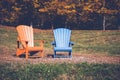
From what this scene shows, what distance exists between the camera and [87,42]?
1700cm

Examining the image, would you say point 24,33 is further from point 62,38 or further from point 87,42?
point 87,42

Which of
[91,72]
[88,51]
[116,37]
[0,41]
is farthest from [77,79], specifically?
[116,37]

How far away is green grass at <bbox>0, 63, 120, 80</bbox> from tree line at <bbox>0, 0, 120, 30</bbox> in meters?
12.8

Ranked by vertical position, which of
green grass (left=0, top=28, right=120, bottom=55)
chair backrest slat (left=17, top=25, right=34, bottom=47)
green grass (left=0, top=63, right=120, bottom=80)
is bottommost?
green grass (left=0, top=28, right=120, bottom=55)

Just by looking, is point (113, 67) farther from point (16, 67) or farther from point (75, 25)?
point (75, 25)

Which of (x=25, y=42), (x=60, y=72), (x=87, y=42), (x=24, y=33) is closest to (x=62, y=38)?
(x=24, y=33)

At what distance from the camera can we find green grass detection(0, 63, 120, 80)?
7.86m

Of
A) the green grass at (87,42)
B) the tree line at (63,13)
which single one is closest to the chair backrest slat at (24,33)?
the green grass at (87,42)

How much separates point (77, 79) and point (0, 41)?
8.90 m

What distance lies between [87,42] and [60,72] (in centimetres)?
897

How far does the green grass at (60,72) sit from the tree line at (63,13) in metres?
12.8

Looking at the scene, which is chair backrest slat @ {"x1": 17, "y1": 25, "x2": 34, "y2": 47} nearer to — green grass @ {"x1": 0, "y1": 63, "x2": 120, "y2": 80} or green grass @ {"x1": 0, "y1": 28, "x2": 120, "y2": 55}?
green grass @ {"x1": 0, "y1": 28, "x2": 120, "y2": 55}

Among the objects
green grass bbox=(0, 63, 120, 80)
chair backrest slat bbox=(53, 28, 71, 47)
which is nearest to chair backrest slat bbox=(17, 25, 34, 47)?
chair backrest slat bbox=(53, 28, 71, 47)

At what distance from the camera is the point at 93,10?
21.9 m
